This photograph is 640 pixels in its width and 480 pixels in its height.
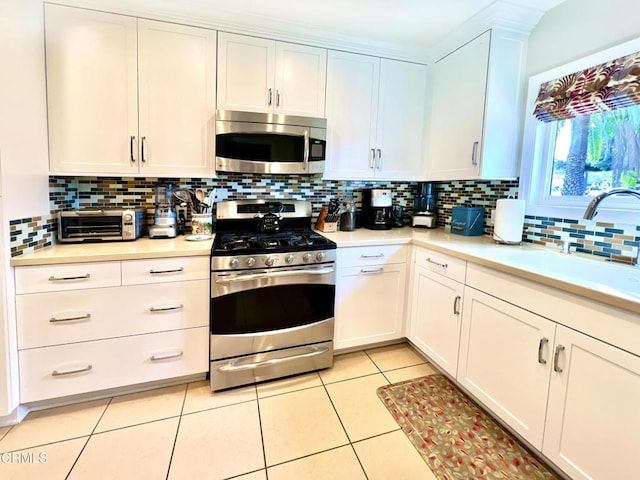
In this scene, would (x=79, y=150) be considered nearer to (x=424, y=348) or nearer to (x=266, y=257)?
(x=266, y=257)

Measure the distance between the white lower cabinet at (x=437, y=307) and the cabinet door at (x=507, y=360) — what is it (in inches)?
2.9

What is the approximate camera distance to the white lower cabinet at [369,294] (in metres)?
2.20

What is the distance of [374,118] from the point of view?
247cm

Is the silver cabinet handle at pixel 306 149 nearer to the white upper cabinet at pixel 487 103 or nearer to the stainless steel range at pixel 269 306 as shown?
the stainless steel range at pixel 269 306

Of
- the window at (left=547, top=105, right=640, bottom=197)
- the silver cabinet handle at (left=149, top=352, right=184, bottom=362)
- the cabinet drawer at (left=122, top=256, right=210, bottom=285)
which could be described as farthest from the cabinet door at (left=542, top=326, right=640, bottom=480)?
the silver cabinet handle at (left=149, top=352, right=184, bottom=362)

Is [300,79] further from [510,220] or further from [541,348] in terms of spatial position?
[541,348]

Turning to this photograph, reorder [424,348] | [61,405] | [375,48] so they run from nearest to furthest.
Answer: [61,405] < [424,348] < [375,48]

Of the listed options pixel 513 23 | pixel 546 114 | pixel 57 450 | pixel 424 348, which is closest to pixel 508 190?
pixel 546 114

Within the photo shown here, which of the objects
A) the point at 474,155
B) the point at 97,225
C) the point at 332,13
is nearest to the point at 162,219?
the point at 97,225

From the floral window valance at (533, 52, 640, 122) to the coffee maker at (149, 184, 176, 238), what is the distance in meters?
2.40

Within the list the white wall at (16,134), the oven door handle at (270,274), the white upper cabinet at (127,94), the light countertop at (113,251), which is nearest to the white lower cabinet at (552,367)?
the oven door handle at (270,274)

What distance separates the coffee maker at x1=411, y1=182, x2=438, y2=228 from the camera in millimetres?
2784

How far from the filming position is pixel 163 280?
1796 mm

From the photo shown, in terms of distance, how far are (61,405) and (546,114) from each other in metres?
3.24
